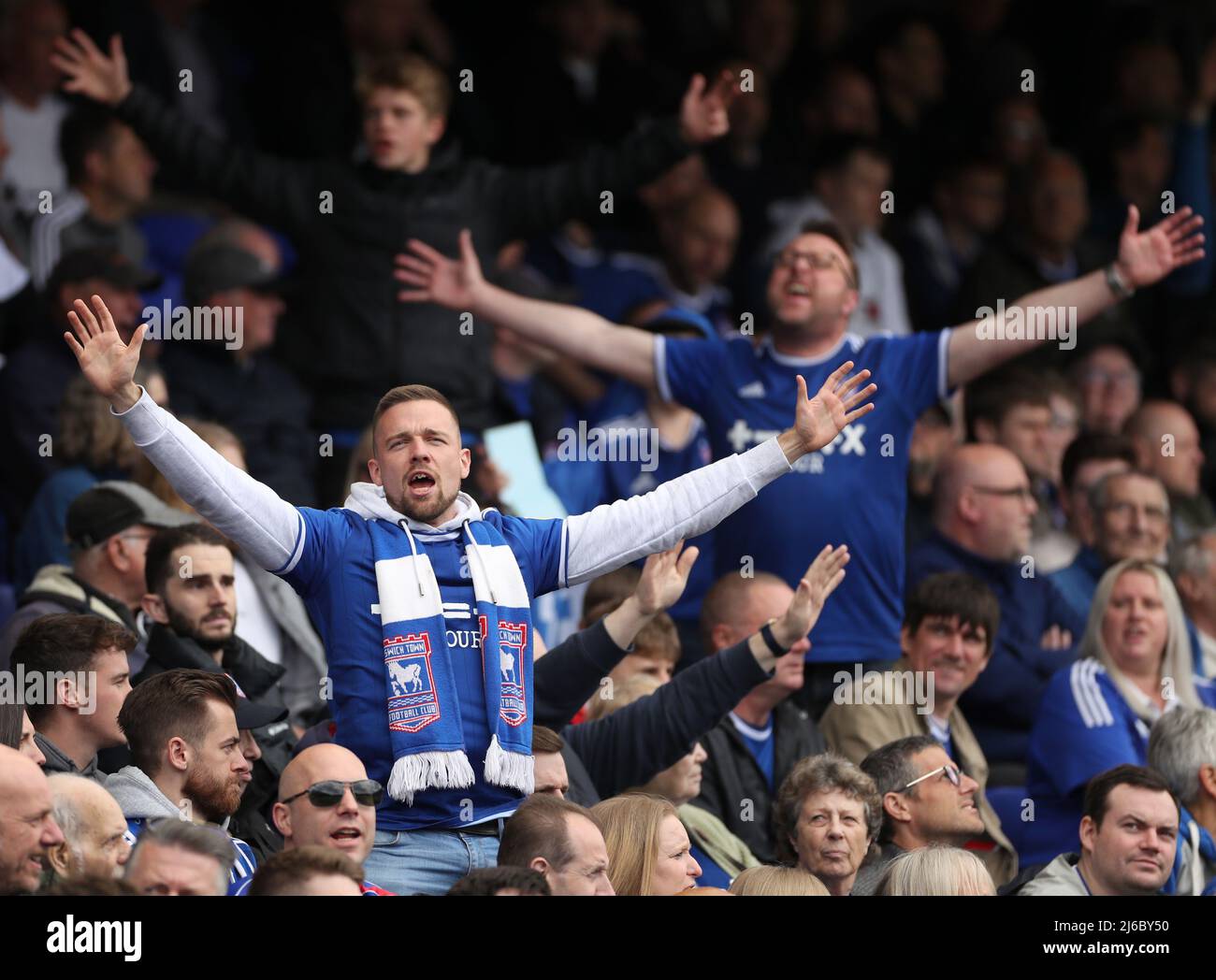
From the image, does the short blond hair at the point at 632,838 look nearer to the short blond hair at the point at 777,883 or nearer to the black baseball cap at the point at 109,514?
the short blond hair at the point at 777,883

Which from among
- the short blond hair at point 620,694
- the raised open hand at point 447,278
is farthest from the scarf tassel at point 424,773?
the raised open hand at point 447,278

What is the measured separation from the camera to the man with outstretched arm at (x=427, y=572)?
20.3 ft

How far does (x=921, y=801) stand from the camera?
7.52 m

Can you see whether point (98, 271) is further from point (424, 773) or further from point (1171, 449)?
point (1171, 449)

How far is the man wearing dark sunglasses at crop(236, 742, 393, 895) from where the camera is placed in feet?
19.7

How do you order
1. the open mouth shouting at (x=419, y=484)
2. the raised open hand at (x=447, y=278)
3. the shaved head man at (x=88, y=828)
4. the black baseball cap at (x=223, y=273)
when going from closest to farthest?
the shaved head man at (x=88, y=828)
the open mouth shouting at (x=419, y=484)
the raised open hand at (x=447, y=278)
the black baseball cap at (x=223, y=273)

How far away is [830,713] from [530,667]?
2.17m

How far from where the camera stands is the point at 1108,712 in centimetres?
837

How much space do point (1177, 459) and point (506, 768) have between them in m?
5.58

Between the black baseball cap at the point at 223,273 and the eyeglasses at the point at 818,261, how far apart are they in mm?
2236

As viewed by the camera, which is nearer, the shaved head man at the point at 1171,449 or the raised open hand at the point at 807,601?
the raised open hand at the point at 807,601

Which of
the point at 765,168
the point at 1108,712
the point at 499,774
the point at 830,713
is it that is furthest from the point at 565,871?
the point at 765,168

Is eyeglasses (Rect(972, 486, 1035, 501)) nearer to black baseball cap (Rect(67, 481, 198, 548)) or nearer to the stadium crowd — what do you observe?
the stadium crowd

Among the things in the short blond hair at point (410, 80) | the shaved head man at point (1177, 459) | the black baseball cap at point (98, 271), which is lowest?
the shaved head man at point (1177, 459)
